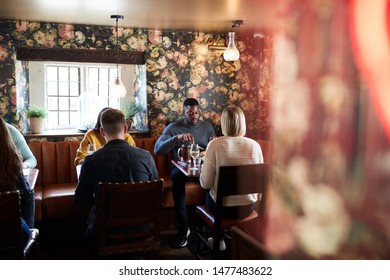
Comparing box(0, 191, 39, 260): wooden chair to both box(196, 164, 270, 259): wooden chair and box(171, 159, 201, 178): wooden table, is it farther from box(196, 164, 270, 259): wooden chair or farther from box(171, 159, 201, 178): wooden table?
box(171, 159, 201, 178): wooden table

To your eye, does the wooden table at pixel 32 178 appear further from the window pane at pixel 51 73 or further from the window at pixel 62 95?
the window pane at pixel 51 73

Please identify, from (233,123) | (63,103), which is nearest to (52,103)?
(63,103)

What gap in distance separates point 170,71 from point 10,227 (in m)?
2.65

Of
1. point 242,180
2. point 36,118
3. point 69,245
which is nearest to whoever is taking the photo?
point 242,180

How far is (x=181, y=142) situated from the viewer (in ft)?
9.95

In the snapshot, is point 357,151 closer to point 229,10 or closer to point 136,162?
point 136,162

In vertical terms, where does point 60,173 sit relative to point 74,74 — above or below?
below

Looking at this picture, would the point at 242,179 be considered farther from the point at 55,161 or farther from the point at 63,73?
the point at 63,73

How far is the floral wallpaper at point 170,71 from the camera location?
135 inches

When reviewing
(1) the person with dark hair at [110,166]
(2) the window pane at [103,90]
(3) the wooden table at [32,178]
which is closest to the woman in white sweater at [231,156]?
(1) the person with dark hair at [110,166]

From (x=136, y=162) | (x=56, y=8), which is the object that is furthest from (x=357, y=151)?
(x=56, y=8)

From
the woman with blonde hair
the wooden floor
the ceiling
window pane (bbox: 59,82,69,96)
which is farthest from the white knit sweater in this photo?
window pane (bbox: 59,82,69,96)

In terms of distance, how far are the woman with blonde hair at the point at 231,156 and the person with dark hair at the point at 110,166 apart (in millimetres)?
416

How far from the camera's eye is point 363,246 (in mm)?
991
